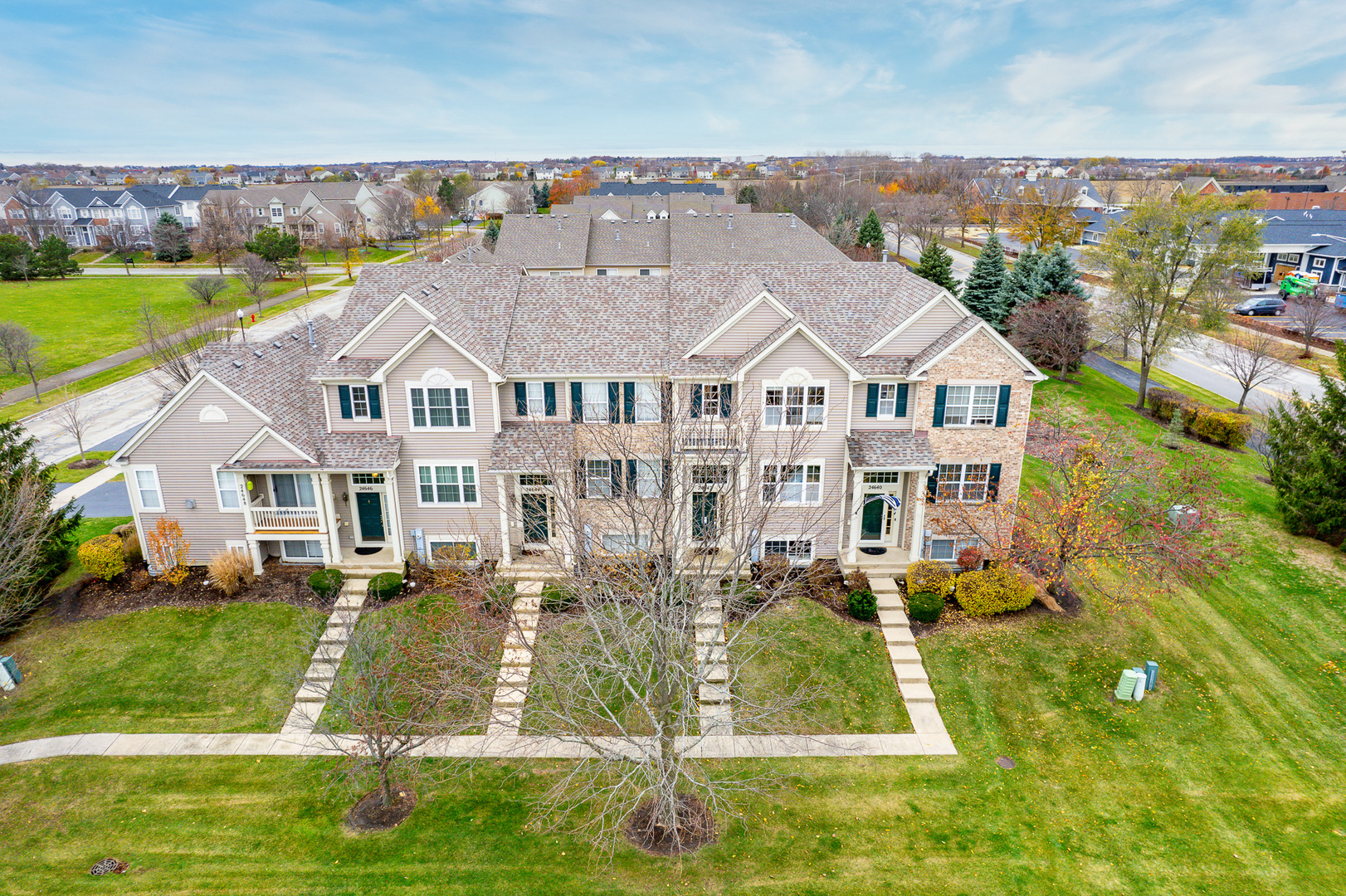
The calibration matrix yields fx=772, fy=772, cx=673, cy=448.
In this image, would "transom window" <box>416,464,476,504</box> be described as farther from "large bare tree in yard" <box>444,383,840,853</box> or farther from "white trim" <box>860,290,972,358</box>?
"white trim" <box>860,290,972,358</box>

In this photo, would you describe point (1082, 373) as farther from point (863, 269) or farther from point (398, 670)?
point (398, 670)

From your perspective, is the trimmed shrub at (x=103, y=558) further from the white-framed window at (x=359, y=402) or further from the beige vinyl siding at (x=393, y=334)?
the beige vinyl siding at (x=393, y=334)

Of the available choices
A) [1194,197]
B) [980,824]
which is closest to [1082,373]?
[1194,197]

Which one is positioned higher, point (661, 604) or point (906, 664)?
point (661, 604)

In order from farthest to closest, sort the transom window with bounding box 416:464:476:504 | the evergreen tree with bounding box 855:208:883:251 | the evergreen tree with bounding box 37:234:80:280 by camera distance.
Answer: the evergreen tree with bounding box 37:234:80:280 → the evergreen tree with bounding box 855:208:883:251 → the transom window with bounding box 416:464:476:504

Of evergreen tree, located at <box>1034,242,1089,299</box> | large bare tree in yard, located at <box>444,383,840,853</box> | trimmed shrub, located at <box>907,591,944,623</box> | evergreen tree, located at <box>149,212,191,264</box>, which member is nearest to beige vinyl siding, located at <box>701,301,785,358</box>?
large bare tree in yard, located at <box>444,383,840,853</box>

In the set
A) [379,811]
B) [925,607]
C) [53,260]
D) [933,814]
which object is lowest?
[933,814]

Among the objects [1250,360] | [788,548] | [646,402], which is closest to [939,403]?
[788,548]

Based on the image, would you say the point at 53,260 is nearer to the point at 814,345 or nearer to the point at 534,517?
the point at 534,517
